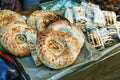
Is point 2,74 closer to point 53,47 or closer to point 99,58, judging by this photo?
point 53,47

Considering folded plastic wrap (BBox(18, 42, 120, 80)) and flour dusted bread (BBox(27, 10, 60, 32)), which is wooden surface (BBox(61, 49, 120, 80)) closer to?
folded plastic wrap (BBox(18, 42, 120, 80))

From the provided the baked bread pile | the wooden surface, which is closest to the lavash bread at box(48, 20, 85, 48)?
the baked bread pile

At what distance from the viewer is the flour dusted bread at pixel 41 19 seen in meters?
1.24

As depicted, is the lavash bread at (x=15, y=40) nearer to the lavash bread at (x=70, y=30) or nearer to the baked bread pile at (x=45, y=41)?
the baked bread pile at (x=45, y=41)

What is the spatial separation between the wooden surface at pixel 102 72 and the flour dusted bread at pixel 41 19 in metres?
0.30

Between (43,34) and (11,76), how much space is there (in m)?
0.25

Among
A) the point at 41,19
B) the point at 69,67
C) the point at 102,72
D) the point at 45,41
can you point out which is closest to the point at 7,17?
the point at 41,19

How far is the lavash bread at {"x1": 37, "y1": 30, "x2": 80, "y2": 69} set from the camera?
1.07m

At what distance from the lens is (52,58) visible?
107 cm

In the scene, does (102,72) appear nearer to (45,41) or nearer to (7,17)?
(45,41)

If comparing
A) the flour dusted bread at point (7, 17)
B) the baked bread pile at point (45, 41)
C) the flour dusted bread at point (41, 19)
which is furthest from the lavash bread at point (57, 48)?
the flour dusted bread at point (7, 17)

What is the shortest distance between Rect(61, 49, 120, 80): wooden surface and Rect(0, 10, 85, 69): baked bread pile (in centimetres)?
10

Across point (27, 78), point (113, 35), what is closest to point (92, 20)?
point (113, 35)

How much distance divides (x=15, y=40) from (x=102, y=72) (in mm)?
499
